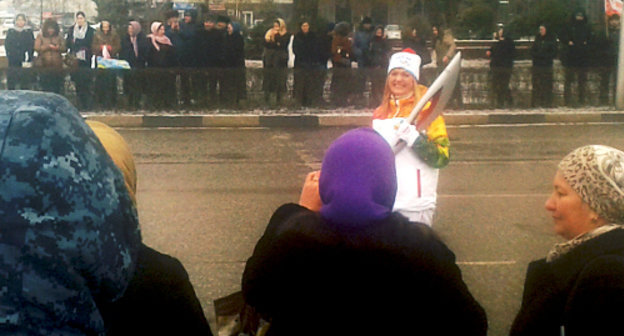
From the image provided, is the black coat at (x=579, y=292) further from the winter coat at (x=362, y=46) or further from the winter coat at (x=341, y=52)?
the winter coat at (x=362, y=46)

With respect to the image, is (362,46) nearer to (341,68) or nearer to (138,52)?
(341,68)

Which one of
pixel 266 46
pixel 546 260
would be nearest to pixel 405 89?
pixel 546 260

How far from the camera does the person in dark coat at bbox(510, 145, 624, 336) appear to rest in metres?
2.29

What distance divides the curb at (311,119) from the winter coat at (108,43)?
4.81 ft

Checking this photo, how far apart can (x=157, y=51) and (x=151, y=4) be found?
731cm

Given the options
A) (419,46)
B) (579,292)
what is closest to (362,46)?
(419,46)

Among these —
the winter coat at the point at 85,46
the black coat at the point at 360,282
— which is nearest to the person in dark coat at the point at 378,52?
the winter coat at the point at 85,46

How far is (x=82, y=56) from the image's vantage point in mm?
16469

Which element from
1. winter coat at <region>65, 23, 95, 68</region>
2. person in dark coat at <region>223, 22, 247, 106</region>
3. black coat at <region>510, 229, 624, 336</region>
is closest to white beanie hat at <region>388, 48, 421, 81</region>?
black coat at <region>510, 229, 624, 336</region>

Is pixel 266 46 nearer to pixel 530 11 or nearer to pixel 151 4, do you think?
pixel 151 4

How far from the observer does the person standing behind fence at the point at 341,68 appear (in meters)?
15.8

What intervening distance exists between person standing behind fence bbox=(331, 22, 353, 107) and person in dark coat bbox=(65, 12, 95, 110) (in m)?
4.19

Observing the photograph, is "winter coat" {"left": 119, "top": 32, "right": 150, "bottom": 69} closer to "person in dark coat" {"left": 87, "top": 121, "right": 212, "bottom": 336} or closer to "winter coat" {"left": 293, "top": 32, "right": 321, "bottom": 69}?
"winter coat" {"left": 293, "top": 32, "right": 321, "bottom": 69}

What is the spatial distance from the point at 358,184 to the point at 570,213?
0.76 meters
